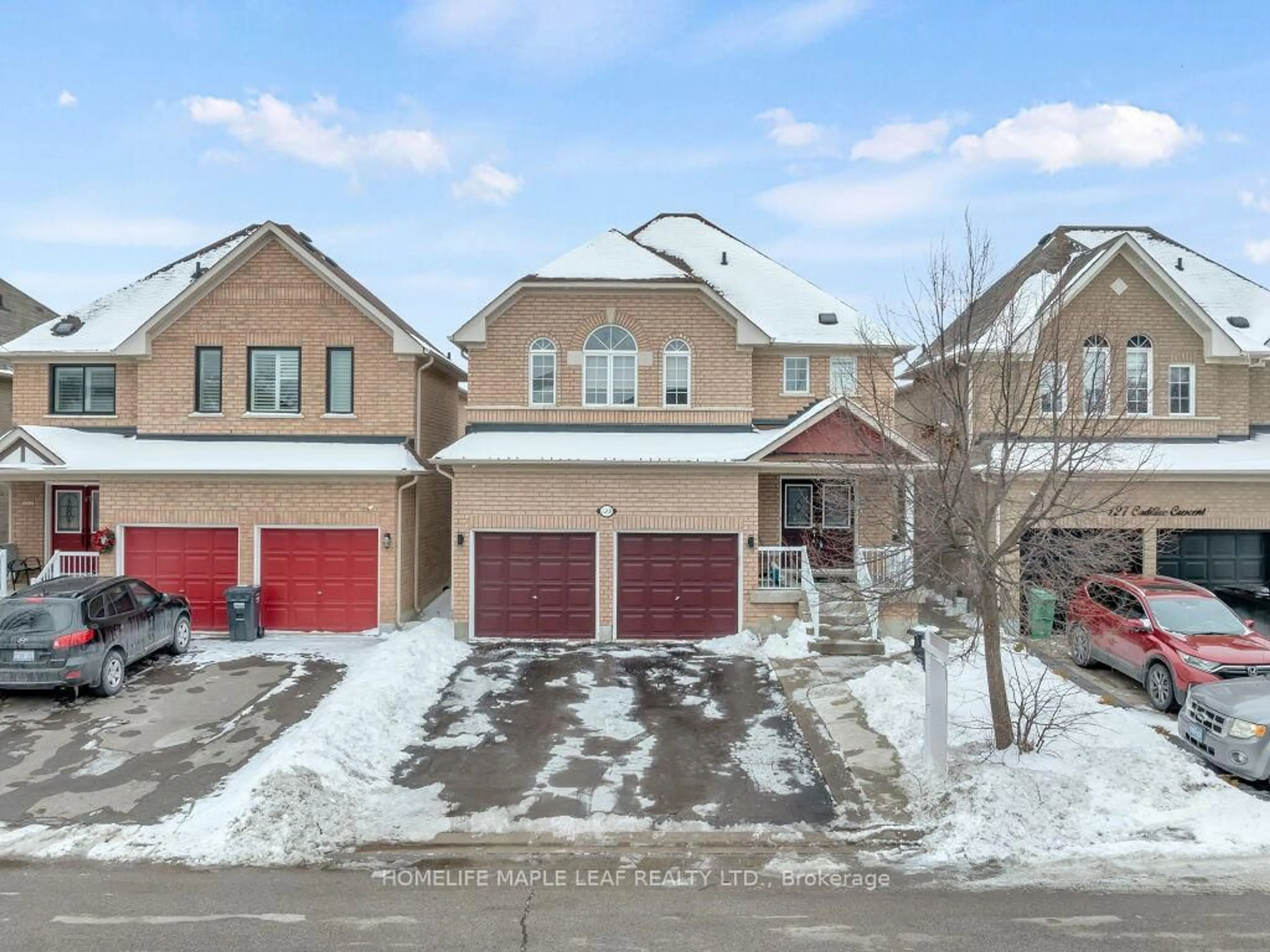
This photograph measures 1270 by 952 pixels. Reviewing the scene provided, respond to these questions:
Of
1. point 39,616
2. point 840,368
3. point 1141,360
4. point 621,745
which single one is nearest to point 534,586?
point 621,745

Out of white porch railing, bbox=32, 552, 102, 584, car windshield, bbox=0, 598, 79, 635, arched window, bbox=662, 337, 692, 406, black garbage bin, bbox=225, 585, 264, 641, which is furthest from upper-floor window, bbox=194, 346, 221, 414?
arched window, bbox=662, 337, 692, 406

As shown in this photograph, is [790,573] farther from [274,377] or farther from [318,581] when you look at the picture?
[274,377]

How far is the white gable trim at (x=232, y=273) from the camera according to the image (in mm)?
16281

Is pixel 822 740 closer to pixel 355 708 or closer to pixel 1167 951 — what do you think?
pixel 1167 951

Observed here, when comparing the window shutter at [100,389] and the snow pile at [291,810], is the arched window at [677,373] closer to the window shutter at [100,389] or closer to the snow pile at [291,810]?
the snow pile at [291,810]

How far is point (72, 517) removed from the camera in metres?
18.3

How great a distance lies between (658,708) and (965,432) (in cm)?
593

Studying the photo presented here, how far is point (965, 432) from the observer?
8.19 meters

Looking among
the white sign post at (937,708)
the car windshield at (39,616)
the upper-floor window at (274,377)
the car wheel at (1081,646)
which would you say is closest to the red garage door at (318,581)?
the upper-floor window at (274,377)

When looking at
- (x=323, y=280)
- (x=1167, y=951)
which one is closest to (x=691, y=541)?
(x=323, y=280)

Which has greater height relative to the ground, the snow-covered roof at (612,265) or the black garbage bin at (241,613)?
the snow-covered roof at (612,265)

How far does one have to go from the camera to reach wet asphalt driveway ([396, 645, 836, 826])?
8273mm

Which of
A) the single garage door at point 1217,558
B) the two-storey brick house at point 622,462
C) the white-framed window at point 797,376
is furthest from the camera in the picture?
the white-framed window at point 797,376

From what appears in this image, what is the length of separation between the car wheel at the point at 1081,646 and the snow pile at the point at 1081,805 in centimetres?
385
